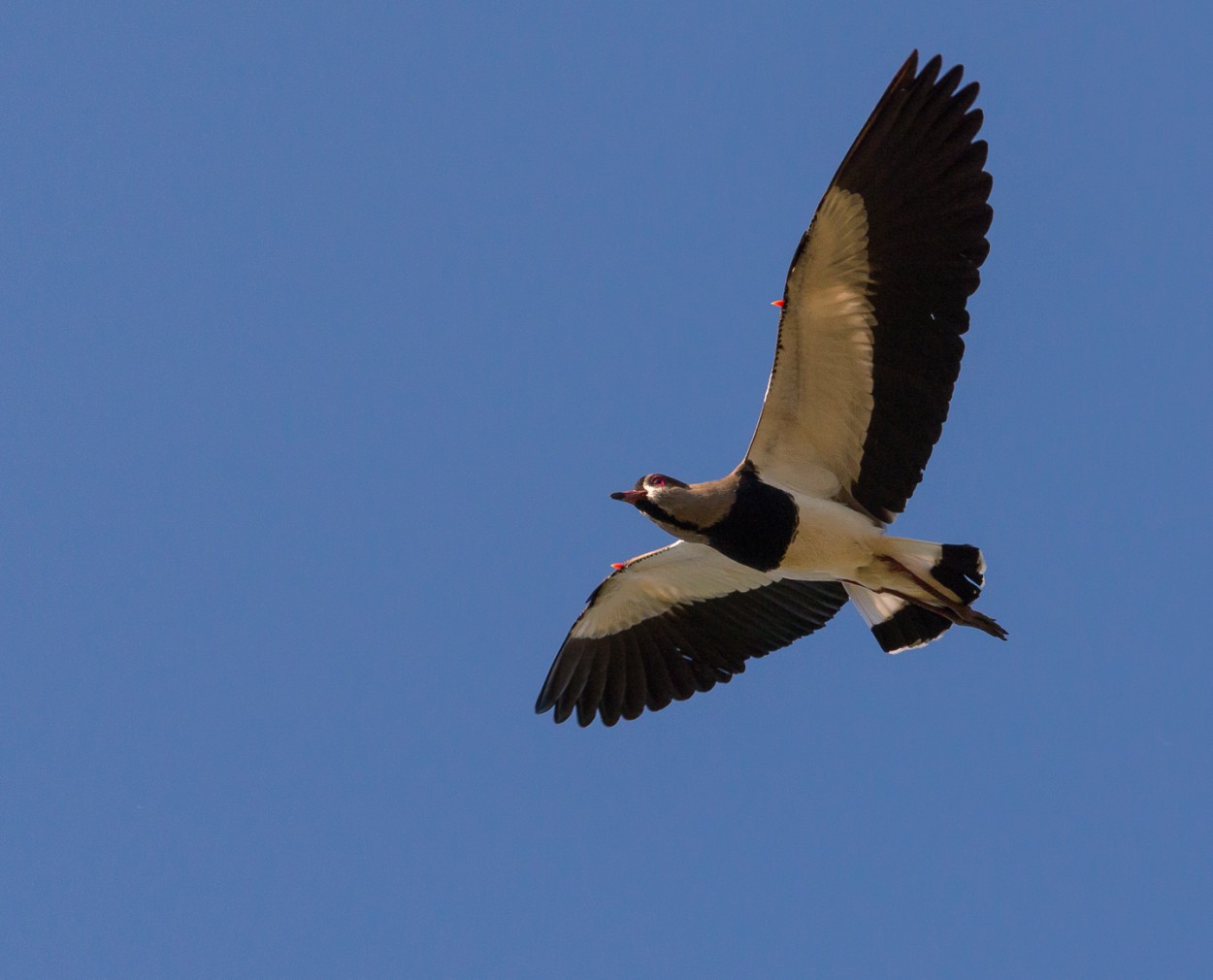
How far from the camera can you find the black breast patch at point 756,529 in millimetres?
10469

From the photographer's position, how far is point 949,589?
10.5m

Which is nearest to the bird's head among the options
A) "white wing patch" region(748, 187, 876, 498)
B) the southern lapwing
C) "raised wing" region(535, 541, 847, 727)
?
the southern lapwing

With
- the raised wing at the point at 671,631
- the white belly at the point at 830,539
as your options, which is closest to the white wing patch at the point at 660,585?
the raised wing at the point at 671,631

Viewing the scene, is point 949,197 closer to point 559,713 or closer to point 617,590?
point 617,590

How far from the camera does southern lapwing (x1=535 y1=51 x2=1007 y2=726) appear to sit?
32.3 feet

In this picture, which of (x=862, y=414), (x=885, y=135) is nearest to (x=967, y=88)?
(x=885, y=135)

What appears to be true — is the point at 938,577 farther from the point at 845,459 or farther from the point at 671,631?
the point at 671,631

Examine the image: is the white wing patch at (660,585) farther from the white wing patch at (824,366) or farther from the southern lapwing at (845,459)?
the white wing patch at (824,366)

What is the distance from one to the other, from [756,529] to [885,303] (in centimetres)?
154

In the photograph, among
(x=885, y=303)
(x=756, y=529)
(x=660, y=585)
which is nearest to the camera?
(x=885, y=303)

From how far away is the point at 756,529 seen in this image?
34.4 ft

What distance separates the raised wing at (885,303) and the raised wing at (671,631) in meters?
1.18

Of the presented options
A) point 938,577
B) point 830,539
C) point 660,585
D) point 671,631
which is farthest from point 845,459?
point 671,631

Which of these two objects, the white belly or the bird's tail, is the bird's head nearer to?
the white belly
